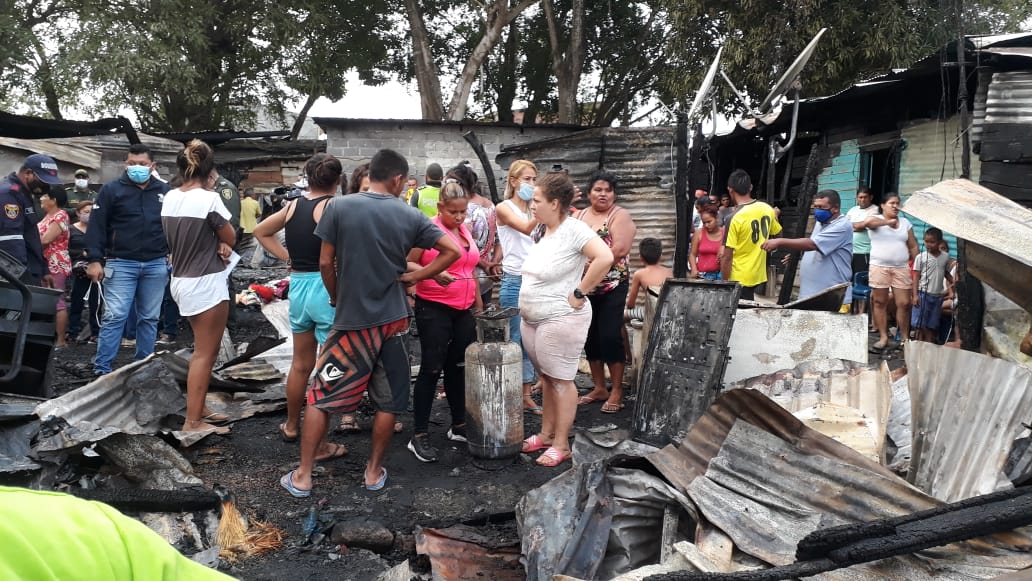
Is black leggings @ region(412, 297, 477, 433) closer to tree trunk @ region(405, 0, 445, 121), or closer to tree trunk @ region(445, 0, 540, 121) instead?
tree trunk @ region(445, 0, 540, 121)

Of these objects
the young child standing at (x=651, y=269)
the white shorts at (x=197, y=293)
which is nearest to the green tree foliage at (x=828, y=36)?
the young child standing at (x=651, y=269)

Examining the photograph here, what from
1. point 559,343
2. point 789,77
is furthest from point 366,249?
point 789,77

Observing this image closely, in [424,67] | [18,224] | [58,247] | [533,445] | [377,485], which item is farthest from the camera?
[424,67]

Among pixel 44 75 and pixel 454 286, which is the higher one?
pixel 44 75

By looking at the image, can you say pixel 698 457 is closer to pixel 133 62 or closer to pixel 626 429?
pixel 626 429

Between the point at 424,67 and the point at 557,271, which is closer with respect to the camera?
the point at 557,271

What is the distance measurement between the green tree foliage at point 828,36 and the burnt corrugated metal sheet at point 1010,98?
7.19 m

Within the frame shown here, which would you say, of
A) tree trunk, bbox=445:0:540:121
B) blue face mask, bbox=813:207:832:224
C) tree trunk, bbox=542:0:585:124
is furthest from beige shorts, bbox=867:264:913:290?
tree trunk, bbox=542:0:585:124

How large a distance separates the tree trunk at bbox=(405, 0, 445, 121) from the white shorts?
1357 centimetres

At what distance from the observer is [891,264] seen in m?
8.48

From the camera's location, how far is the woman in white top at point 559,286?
4.70 metres

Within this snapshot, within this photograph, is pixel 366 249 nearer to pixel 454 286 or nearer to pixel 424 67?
pixel 454 286

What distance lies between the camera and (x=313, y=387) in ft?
13.9

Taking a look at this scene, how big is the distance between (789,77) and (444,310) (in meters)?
6.83
